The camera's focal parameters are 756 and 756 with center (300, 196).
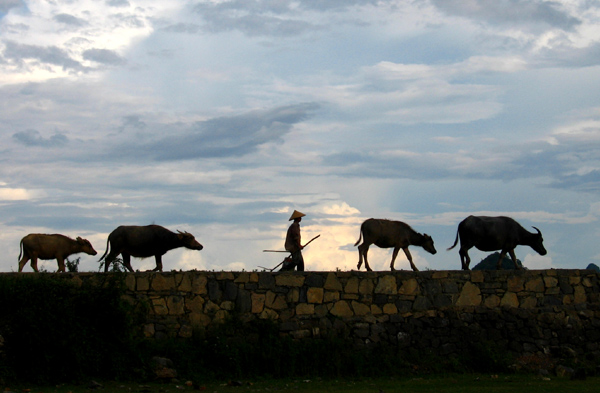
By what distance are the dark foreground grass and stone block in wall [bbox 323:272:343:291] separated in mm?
2025

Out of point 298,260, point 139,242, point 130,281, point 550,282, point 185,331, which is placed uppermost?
point 139,242

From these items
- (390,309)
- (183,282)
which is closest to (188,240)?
(183,282)

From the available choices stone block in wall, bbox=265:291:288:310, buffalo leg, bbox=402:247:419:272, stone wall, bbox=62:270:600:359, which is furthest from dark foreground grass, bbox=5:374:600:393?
buffalo leg, bbox=402:247:419:272

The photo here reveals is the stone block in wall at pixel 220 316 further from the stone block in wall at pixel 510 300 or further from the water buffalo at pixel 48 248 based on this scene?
the stone block in wall at pixel 510 300

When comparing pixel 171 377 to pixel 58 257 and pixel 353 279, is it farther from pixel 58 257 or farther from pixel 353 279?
pixel 58 257

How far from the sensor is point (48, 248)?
17375mm

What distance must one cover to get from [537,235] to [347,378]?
6.92 metres

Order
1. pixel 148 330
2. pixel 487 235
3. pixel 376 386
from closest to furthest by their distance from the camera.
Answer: pixel 376 386 < pixel 148 330 < pixel 487 235

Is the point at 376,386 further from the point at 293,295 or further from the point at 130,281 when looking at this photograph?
the point at 130,281

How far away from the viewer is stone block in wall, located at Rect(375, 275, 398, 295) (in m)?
15.7

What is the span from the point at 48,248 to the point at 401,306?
8133 millimetres

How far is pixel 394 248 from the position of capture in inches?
685

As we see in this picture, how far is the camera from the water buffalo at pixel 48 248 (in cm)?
1711

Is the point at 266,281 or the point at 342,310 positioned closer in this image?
the point at 266,281
